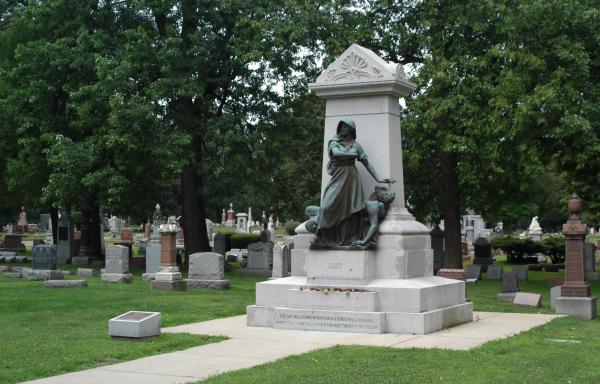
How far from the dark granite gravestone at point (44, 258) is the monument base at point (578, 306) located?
14.8 m

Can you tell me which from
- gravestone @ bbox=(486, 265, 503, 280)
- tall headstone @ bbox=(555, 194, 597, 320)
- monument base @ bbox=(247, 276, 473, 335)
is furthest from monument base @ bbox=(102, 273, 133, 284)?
gravestone @ bbox=(486, 265, 503, 280)

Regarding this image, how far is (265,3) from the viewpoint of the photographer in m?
27.7

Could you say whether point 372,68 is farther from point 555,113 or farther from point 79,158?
point 79,158

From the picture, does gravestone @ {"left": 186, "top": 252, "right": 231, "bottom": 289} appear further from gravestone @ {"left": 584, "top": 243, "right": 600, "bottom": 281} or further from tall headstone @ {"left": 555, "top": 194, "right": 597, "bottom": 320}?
gravestone @ {"left": 584, "top": 243, "right": 600, "bottom": 281}

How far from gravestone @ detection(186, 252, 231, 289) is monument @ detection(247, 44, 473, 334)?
8483 mm

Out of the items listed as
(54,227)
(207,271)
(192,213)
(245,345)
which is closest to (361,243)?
(245,345)

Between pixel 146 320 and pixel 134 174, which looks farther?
pixel 134 174

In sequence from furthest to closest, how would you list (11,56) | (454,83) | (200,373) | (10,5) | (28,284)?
(10,5)
(11,56)
(454,83)
(28,284)
(200,373)

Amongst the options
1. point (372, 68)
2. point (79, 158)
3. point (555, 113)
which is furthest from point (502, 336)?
point (79, 158)

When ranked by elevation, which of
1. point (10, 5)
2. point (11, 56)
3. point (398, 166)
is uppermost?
point (10, 5)

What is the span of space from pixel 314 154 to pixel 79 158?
37.4 ft

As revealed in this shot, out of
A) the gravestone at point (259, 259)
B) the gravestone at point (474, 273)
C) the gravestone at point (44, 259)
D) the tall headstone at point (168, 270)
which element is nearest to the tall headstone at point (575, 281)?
the tall headstone at point (168, 270)

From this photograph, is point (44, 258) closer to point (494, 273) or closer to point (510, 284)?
point (510, 284)

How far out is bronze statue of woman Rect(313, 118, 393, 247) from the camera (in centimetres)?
A: 1257
